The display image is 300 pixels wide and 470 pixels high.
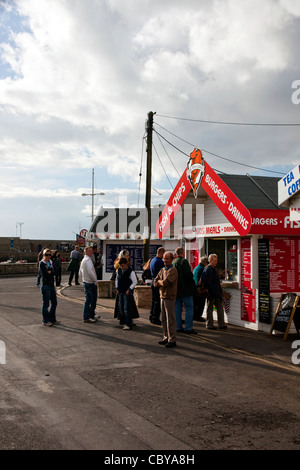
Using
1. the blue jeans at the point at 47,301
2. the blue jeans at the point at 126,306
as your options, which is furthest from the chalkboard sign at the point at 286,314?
the blue jeans at the point at 47,301

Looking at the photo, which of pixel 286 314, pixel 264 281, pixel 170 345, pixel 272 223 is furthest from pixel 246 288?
pixel 170 345

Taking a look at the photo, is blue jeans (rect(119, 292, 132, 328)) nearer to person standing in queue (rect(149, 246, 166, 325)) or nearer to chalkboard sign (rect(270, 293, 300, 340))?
person standing in queue (rect(149, 246, 166, 325))

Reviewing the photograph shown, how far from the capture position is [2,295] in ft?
54.2

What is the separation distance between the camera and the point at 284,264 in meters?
10.5

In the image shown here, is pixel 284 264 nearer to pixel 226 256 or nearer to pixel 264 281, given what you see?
pixel 264 281

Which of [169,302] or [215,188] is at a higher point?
[215,188]

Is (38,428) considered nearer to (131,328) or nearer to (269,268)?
(131,328)

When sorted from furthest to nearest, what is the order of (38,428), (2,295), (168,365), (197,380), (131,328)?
(2,295) < (131,328) < (168,365) < (197,380) < (38,428)

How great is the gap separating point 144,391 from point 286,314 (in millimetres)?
4557

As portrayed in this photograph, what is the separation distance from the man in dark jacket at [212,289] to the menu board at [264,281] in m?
0.92

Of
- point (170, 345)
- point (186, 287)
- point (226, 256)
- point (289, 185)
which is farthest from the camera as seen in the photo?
point (226, 256)

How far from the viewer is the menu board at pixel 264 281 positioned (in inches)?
395
